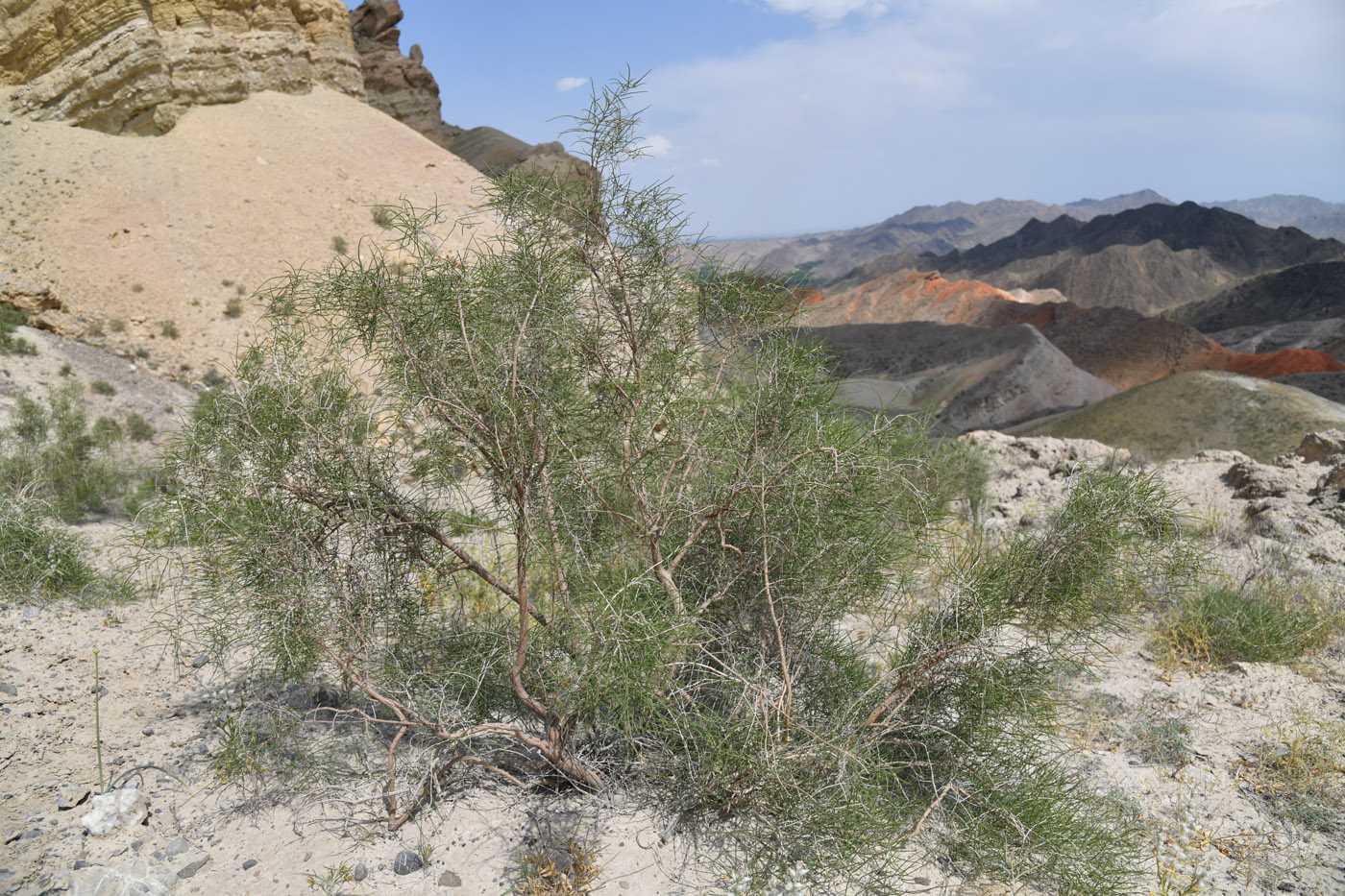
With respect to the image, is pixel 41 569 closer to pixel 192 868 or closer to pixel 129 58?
pixel 192 868

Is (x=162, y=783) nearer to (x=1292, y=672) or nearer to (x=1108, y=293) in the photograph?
(x=1292, y=672)

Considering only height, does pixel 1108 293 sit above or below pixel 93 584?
above

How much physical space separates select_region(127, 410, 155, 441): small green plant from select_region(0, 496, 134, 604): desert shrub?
6132 millimetres

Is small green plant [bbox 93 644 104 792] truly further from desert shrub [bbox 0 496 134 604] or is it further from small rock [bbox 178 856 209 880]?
desert shrub [bbox 0 496 134 604]

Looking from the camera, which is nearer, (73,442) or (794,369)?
(794,369)

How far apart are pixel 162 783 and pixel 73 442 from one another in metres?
6.92

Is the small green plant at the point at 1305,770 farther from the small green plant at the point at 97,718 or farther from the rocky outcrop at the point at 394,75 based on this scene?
the rocky outcrop at the point at 394,75

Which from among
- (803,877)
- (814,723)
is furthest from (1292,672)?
(803,877)

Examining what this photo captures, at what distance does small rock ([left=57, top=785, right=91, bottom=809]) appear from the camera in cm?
305

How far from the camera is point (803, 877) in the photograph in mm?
2598

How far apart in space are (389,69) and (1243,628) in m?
36.1

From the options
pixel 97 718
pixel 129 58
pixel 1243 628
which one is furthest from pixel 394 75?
pixel 1243 628

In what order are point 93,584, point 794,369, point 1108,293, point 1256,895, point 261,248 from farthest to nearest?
point 1108,293 → point 261,248 → point 93,584 → point 794,369 → point 1256,895

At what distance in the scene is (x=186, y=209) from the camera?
709 inches
